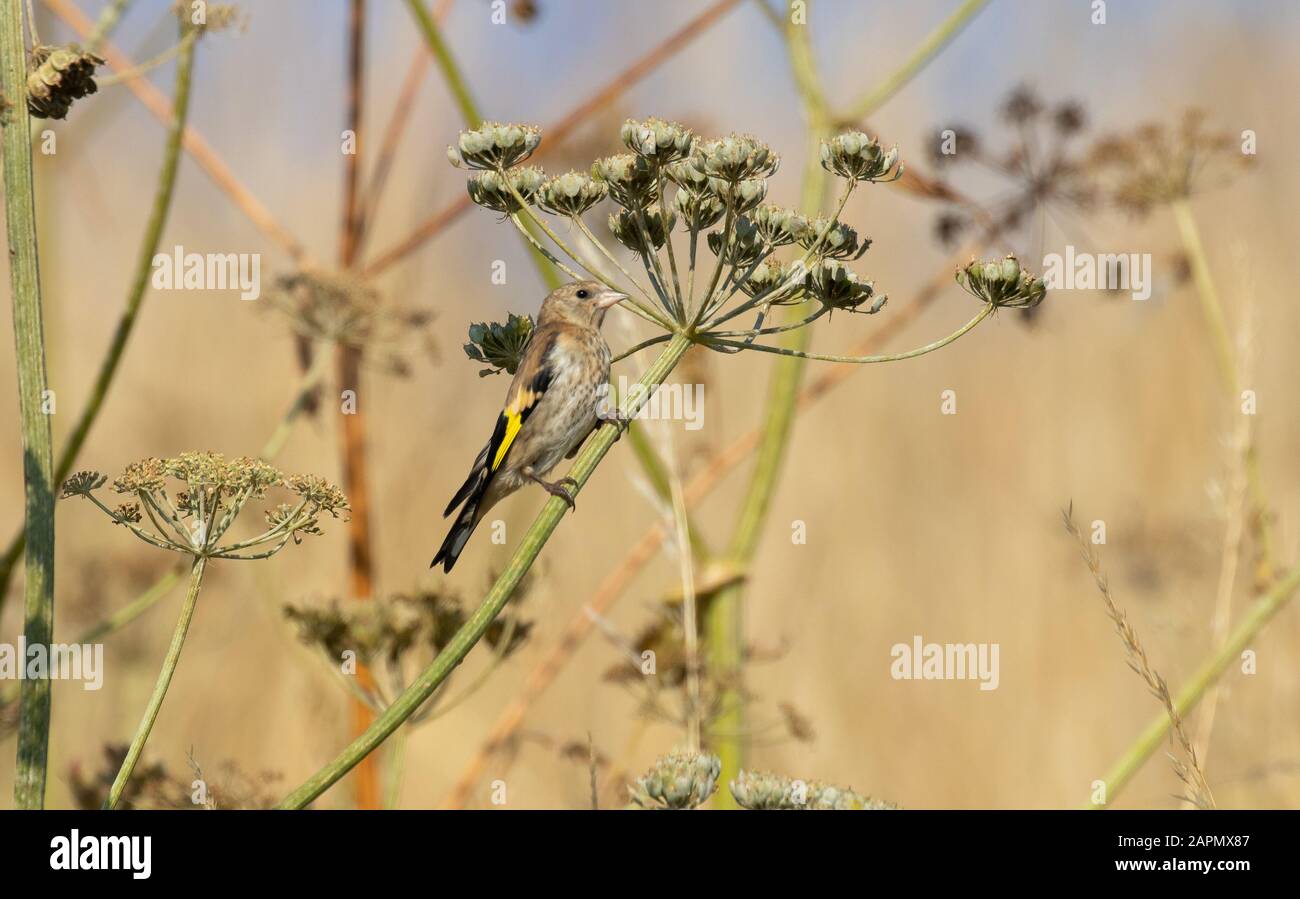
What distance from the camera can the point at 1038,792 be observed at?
8.73 metres

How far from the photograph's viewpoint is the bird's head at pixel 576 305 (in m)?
4.73

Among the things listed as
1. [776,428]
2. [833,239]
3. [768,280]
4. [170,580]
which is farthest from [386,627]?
[833,239]

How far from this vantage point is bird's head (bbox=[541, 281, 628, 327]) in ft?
15.5

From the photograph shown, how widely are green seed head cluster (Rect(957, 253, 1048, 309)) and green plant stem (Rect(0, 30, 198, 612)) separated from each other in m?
2.21

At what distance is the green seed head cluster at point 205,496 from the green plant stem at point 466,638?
44 centimetres

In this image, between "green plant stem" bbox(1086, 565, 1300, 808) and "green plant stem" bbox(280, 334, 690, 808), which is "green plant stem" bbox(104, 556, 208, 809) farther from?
"green plant stem" bbox(1086, 565, 1300, 808)

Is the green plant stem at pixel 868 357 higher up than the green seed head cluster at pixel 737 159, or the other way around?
the green seed head cluster at pixel 737 159

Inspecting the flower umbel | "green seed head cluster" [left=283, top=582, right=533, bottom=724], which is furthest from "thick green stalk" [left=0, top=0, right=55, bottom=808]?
"green seed head cluster" [left=283, top=582, right=533, bottom=724]

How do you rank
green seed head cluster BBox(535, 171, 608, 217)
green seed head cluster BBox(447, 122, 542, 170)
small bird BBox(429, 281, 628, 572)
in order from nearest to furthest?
green seed head cluster BBox(447, 122, 542, 170)
green seed head cluster BBox(535, 171, 608, 217)
small bird BBox(429, 281, 628, 572)

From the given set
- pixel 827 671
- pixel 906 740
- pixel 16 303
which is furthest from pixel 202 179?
Answer: pixel 16 303

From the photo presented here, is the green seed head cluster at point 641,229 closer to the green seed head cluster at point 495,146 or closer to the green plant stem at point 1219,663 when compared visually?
the green seed head cluster at point 495,146

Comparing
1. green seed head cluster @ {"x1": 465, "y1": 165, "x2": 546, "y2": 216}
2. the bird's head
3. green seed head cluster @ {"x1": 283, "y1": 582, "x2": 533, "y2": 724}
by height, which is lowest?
green seed head cluster @ {"x1": 283, "y1": 582, "x2": 533, "y2": 724}

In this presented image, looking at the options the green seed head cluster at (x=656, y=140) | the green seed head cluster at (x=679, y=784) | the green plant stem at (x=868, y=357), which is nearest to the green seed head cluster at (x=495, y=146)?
the green seed head cluster at (x=656, y=140)

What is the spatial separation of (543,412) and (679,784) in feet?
6.39
